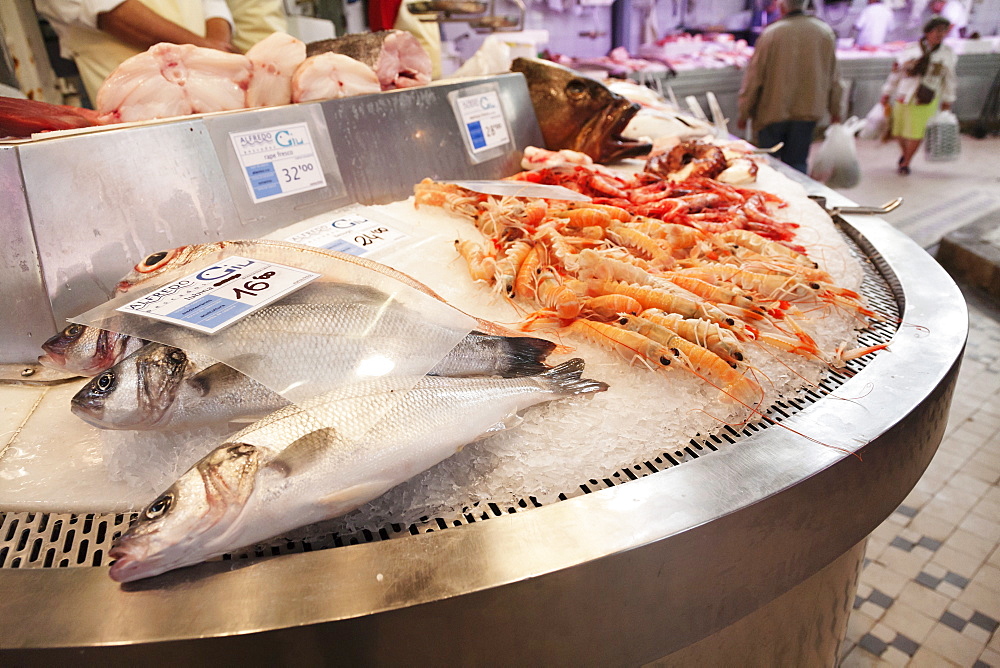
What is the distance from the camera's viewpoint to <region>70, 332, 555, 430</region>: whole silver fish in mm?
973

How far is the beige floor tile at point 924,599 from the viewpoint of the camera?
224 cm

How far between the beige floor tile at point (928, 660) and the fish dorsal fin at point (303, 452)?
2266mm

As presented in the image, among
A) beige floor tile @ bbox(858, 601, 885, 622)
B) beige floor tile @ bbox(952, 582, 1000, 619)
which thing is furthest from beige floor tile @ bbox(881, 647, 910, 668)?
beige floor tile @ bbox(952, 582, 1000, 619)

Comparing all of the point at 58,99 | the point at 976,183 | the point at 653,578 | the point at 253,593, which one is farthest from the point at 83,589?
the point at 976,183

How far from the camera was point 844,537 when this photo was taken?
44.2 inches

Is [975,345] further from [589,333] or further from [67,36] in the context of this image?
[67,36]

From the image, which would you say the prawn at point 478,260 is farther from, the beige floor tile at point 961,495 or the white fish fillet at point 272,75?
the beige floor tile at point 961,495

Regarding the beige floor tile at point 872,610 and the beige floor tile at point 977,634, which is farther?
the beige floor tile at point 872,610

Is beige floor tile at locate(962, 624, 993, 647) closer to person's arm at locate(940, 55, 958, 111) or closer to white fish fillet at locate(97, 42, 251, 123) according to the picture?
white fish fillet at locate(97, 42, 251, 123)

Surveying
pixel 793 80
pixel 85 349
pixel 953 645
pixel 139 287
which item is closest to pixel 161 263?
pixel 139 287

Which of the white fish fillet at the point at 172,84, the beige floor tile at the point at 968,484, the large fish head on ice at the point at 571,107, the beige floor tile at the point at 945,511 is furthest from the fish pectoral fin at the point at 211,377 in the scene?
the beige floor tile at the point at 968,484

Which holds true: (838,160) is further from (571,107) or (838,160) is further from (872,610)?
(872,610)

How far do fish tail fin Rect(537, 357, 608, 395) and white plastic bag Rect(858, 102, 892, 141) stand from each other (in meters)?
9.79

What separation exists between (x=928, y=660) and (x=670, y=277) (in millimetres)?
1634
